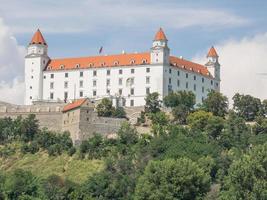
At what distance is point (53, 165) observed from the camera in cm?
10688

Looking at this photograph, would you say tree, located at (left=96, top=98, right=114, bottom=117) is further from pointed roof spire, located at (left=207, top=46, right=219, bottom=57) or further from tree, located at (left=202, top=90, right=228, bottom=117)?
pointed roof spire, located at (left=207, top=46, right=219, bottom=57)

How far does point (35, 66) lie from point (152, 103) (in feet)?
63.1

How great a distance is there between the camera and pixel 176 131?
356 feet

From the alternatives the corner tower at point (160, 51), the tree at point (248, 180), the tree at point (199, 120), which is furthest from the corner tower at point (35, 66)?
the tree at point (248, 180)

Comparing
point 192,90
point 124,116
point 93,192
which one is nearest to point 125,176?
point 93,192

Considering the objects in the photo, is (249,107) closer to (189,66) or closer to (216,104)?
(216,104)

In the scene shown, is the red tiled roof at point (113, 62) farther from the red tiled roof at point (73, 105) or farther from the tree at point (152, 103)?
the red tiled roof at point (73, 105)

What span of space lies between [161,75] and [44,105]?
585 inches

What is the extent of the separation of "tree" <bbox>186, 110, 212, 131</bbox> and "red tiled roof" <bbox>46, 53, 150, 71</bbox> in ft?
47.3

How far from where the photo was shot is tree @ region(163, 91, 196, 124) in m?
116

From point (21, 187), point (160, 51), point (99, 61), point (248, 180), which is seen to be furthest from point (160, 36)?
point (248, 180)

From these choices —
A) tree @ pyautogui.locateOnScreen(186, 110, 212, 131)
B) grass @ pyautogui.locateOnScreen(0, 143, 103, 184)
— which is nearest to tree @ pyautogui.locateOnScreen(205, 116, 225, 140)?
tree @ pyautogui.locateOnScreen(186, 110, 212, 131)

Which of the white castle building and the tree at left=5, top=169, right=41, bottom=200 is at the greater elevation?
the white castle building

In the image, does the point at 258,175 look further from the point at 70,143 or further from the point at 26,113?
the point at 26,113
